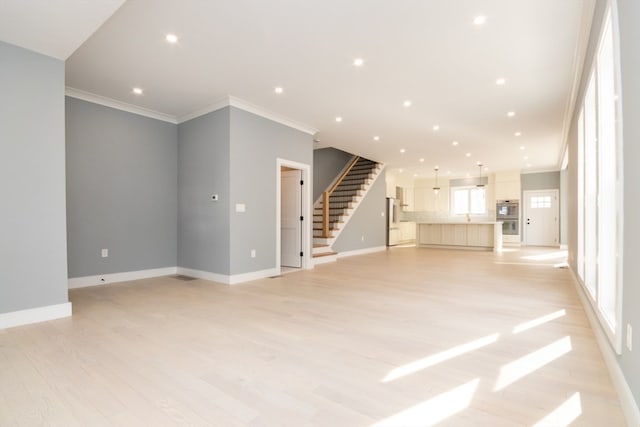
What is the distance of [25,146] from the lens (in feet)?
10.7

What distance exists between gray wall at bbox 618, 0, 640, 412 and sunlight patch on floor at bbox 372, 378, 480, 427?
2.61 feet

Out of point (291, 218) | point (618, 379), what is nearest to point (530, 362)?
point (618, 379)

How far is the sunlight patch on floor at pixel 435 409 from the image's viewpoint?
167 centimetres

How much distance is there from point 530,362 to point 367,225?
778 cm

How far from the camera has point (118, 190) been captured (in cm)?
536

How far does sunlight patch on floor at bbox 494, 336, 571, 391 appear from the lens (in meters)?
2.12

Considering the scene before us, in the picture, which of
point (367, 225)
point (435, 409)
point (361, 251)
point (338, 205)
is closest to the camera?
point (435, 409)

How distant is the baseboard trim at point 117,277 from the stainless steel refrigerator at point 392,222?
8352mm

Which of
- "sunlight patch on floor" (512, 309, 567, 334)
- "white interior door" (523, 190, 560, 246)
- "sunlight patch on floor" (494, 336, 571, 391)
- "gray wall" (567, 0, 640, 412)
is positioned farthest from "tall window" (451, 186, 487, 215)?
"gray wall" (567, 0, 640, 412)

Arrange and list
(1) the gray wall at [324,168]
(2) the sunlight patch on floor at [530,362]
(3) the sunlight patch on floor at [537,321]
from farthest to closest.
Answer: (1) the gray wall at [324,168] → (3) the sunlight patch on floor at [537,321] → (2) the sunlight patch on floor at [530,362]

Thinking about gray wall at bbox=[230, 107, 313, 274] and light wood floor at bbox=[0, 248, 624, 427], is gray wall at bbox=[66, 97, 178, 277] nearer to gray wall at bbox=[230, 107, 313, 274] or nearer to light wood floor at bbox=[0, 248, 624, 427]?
light wood floor at bbox=[0, 248, 624, 427]

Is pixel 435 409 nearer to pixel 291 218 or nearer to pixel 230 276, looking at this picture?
pixel 230 276

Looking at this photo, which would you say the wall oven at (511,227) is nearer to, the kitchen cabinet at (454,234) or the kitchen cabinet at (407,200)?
the kitchen cabinet at (454,234)

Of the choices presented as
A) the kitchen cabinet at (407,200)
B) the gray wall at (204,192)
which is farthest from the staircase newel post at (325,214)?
the kitchen cabinet at (407,200)
